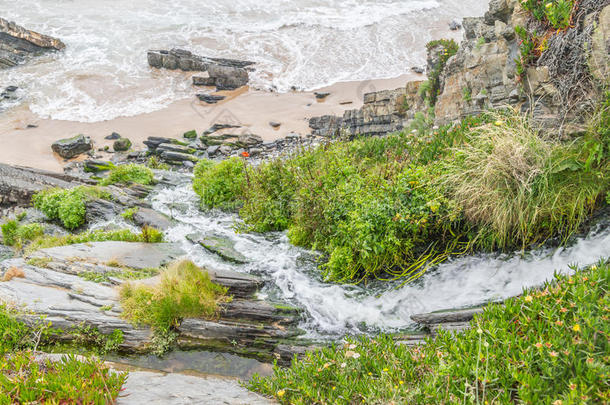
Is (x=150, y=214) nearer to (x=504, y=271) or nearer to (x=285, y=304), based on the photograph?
(x=285, y=304)

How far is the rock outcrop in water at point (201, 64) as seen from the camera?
2889 centimetres

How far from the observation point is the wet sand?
22.0m

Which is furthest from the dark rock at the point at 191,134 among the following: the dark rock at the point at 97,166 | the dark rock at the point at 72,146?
the dark rock at the point at 72,146

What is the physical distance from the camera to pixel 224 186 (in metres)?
11.1

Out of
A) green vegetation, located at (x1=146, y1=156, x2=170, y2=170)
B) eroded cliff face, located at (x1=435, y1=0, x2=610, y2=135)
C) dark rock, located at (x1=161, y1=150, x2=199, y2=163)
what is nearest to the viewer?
eroded cliff face, located at (x1=435, y1=0, x2=610, y2=135)

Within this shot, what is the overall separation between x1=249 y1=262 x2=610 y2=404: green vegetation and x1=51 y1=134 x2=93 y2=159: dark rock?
2170 cm

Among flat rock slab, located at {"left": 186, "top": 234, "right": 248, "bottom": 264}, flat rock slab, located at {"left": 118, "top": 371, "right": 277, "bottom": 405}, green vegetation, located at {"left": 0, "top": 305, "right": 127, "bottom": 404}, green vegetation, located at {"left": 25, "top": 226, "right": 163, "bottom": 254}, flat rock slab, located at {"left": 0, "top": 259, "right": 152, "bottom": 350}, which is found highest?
green vegetation, located at {"left": 0, "top": 305, "right": 127, "bottom": 404}

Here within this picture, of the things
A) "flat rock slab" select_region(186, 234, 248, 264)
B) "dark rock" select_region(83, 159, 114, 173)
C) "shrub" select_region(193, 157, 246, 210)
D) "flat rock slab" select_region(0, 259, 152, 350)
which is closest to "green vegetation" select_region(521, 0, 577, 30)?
"flat rock slab" select_region(186, 234, 248, 264)

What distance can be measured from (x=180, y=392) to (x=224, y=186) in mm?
7804

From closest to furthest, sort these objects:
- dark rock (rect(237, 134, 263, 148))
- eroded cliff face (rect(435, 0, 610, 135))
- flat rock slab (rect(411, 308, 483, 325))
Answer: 1. flat rock slab (rect(411, 308, 483, 325))
2. eroded cliff face (rect(435, 0, 610, 135))
3. dark rock (rect(237, 134, 263, 148))

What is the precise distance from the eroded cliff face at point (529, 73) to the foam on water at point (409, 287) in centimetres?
226

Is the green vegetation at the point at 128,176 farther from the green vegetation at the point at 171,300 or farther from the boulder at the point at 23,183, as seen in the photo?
the green vegetation at the point at 171,300

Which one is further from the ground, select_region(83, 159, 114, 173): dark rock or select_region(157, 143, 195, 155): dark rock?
select_region(157, 143, 195, 155): dark rock

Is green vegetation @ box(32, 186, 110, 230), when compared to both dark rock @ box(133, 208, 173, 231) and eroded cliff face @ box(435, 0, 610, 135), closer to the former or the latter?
dark rock @ box(133, 208, 173, 231)
